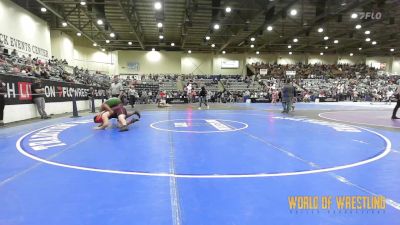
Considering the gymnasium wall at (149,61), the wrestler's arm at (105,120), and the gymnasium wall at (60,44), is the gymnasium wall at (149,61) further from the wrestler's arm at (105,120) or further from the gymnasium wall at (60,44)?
the wrestler's arm at (105,120)

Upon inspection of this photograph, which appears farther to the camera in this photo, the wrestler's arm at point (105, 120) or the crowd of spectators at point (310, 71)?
the crowd of spectators at point (310, 71)

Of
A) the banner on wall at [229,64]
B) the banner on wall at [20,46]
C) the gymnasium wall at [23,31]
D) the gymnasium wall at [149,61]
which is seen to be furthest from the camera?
the banner on wall at [229,64]

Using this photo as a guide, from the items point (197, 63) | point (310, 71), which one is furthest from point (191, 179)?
point (310, 71)

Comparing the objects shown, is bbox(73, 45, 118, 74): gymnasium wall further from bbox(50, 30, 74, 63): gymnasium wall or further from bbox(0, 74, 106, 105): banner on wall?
bbox(0, 74, 106, 105): banner on wall

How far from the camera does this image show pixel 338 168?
4.58 m

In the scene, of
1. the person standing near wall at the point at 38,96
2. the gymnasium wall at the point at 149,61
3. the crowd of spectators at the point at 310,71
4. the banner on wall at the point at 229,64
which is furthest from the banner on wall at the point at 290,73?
the person standing near wall at the point at 38,96

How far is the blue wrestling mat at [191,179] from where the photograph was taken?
289 centimetres

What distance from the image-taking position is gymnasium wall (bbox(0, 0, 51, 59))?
71.5ft

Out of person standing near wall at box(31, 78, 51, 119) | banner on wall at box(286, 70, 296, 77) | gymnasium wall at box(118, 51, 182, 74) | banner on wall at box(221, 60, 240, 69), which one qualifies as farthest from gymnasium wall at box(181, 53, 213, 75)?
person standing near wall at box(31, 78, 51, 119)

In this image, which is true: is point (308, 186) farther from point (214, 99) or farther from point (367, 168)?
point (214, 99)

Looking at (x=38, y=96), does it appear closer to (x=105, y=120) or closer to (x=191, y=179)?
(x=105, y=120)

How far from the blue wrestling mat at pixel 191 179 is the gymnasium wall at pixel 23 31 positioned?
1892cm

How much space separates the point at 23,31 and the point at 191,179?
1027 inches

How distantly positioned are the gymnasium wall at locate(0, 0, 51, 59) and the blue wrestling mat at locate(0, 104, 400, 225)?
62.1ft
